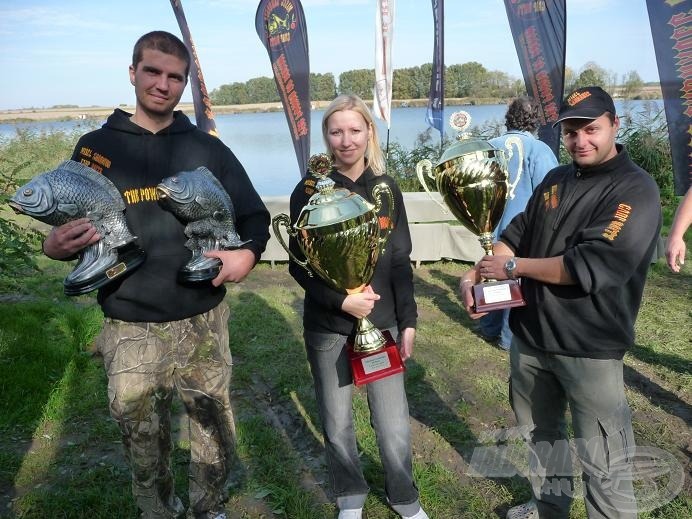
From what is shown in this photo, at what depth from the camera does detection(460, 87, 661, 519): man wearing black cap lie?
179 centimetres

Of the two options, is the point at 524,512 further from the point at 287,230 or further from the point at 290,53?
the point at 290,53

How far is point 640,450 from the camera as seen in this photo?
9.91ft

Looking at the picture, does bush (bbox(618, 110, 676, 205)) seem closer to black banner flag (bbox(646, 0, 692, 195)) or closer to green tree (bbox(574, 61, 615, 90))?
green tree (bbox(574, 61, 615, 90))

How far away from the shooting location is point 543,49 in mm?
6703

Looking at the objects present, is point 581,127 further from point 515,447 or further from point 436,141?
point 436,141

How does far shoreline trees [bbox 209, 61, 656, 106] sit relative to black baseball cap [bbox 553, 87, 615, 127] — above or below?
above

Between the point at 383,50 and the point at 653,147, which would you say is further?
the point at 653,147

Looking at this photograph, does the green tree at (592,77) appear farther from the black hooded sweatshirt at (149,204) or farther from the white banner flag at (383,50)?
the black hooded sweatshirt at (149,204)

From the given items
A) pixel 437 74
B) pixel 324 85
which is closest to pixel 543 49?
pixel 437 74

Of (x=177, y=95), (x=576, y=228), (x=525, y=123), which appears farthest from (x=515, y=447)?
(x=177, y=95)

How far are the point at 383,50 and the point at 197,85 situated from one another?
314cm

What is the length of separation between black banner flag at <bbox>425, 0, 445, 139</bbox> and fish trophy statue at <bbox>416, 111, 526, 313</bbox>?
7135 mm

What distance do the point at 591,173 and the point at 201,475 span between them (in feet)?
6.72

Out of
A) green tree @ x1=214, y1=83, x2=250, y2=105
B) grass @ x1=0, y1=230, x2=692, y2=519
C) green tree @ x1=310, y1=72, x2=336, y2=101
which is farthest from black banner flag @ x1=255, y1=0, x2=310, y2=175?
green tree @ x1=214, y1=83, x2=250, y2=105
